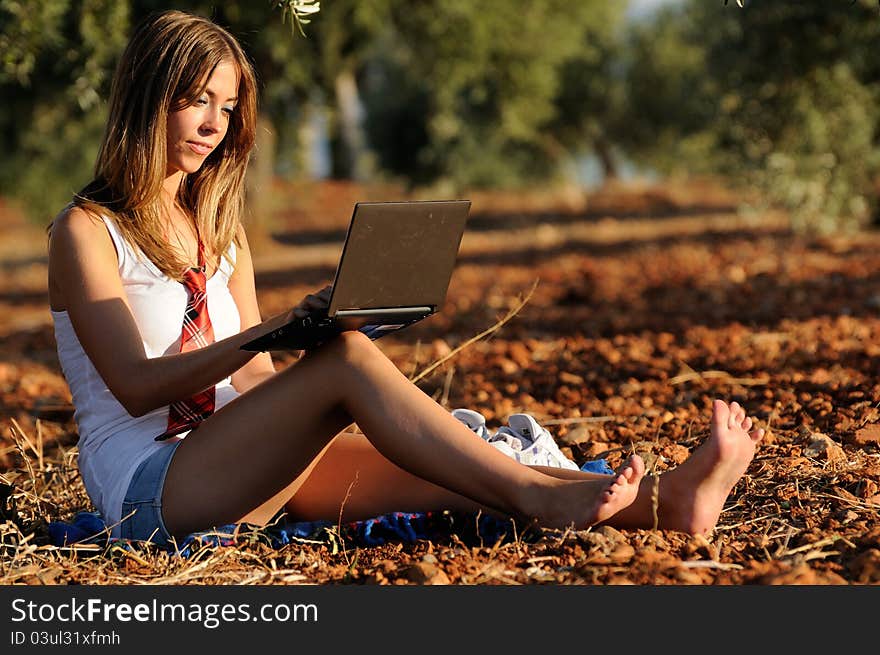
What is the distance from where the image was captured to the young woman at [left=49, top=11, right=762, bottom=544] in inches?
121

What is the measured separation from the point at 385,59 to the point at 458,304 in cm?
1673

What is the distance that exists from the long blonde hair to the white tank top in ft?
0.19

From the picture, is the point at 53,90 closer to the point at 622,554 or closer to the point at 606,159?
the point at 622,554

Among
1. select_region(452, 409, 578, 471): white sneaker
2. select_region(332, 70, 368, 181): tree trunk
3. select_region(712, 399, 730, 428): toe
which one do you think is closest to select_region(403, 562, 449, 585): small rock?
select_region(452, 409, 578, 471): white sneaker

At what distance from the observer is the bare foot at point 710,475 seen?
3.06m

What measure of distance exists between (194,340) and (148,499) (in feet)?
1.54

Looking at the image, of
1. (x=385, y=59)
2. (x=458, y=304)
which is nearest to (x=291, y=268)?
(x=458, y=304)

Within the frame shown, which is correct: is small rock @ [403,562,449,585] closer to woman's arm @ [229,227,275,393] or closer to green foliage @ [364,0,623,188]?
woman's arm @ [229,227,275,393]

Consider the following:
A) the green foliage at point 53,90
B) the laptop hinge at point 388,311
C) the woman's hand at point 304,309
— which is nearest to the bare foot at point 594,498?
the laptop hinge at point 388,311

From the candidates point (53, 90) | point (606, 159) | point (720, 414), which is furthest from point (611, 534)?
point (606, 159)

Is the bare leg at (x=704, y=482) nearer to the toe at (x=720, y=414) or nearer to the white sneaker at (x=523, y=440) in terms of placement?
the toe at (x=720, y=414)

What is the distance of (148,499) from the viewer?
10.5ft

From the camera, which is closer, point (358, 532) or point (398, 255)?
point (398, 255)

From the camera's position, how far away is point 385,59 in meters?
24.8
